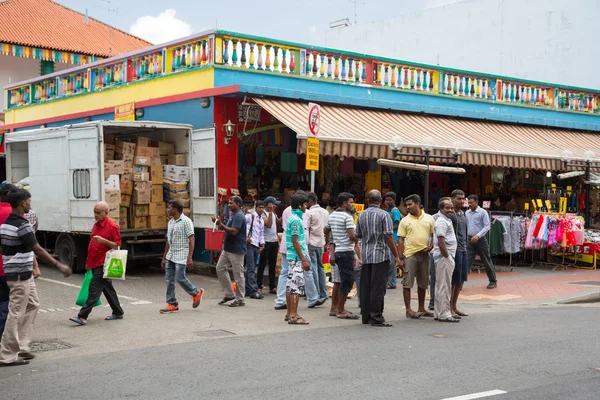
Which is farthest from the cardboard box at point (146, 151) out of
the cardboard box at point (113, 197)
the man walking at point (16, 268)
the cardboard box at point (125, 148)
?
the man walking at point (16, 268)

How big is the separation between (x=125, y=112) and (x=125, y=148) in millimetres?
3680

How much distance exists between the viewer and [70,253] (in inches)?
629

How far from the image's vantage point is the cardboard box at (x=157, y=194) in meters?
16.2

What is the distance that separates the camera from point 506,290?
47.0 ft

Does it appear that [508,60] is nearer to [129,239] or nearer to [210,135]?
[210,135]

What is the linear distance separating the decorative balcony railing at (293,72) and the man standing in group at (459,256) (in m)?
Answer: 6.64

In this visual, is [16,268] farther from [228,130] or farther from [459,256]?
[228,130]

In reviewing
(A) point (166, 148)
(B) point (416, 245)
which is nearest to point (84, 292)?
(B) point (416, 245)

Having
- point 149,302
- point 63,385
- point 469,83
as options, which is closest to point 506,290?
point 149,302

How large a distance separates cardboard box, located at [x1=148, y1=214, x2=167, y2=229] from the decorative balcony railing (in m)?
3.38

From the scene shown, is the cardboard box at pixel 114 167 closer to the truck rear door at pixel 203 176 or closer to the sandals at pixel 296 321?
the truck rear door at pixel 203 176

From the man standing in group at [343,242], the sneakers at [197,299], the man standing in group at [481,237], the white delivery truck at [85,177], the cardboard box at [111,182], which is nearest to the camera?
the man standing in group at [343,242]

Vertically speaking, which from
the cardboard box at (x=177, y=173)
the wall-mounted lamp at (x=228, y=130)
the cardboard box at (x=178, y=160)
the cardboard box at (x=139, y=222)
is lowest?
the cardboard box at (x=139, y=222)

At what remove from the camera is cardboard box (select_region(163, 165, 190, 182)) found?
1641 cm
